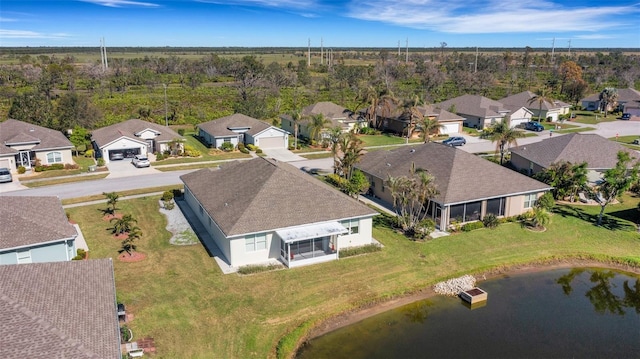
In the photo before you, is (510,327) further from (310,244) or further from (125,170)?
(125,170)

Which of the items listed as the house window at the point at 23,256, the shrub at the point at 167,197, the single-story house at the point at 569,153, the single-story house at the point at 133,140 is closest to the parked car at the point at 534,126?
the single-story house at the point at 569,153

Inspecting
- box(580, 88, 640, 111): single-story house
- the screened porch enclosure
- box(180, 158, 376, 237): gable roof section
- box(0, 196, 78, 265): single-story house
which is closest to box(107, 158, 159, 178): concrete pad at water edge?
box(180, 158, 376, 237): gable roof section

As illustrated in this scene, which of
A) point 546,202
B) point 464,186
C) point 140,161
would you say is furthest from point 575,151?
point 140,161

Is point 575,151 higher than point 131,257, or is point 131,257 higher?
point 575,151

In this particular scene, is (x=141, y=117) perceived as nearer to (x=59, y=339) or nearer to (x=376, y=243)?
(x=376, y=243)

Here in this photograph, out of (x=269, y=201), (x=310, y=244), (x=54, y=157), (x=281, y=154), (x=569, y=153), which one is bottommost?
(x=310, y=244)

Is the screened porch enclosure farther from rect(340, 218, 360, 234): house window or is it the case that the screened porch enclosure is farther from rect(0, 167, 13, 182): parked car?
rect(0, 167, 13, 182): parked car

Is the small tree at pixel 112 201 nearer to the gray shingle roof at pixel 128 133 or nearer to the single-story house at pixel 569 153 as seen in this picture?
the gray shingle roof at pixel 128 133
